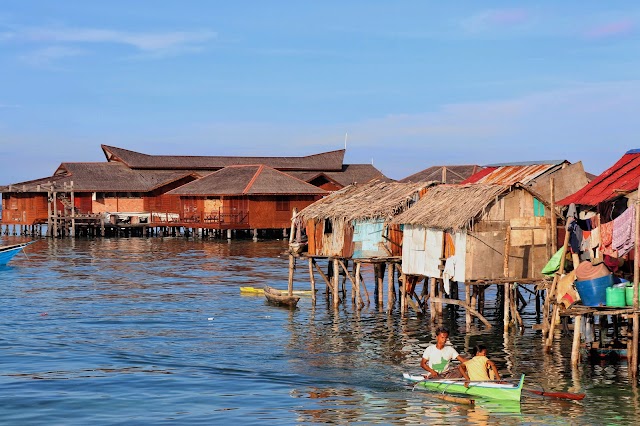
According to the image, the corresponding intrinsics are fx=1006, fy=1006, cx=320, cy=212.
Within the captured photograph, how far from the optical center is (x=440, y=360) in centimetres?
2138

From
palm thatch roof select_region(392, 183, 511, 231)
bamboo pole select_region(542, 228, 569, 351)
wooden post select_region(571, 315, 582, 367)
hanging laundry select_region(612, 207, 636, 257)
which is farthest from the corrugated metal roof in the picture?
wooden post select_region(571, 315, 582, 367)

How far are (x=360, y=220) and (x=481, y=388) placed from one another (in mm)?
12910

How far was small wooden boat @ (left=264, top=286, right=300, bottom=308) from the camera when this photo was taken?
35062 millimetres

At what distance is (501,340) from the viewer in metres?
27.6

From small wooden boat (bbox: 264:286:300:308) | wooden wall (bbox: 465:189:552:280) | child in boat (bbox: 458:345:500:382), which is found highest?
wooden wall (bbox: 465:189:552:280)

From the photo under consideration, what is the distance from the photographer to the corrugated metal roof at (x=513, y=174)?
29922mm

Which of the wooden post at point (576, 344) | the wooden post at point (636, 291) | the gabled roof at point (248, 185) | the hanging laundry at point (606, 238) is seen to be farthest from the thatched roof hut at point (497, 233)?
the gabled roof at point (248, 185)

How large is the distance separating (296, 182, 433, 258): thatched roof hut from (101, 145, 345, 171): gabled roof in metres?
54.3

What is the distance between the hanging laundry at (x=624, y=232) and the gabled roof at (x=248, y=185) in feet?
166

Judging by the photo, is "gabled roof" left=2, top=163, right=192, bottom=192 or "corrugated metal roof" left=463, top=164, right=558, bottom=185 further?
"gabled roof" left=2, top=163, right=192, bottom=192

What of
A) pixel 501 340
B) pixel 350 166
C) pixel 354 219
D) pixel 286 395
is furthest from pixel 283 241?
pixel 286 395

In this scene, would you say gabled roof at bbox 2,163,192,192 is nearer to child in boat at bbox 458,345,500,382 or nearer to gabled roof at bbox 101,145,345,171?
gabled roof at bbox 101,145,345,171

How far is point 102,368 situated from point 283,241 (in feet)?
161

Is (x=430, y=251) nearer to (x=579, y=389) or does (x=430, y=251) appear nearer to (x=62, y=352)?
(x=579, y=389)
